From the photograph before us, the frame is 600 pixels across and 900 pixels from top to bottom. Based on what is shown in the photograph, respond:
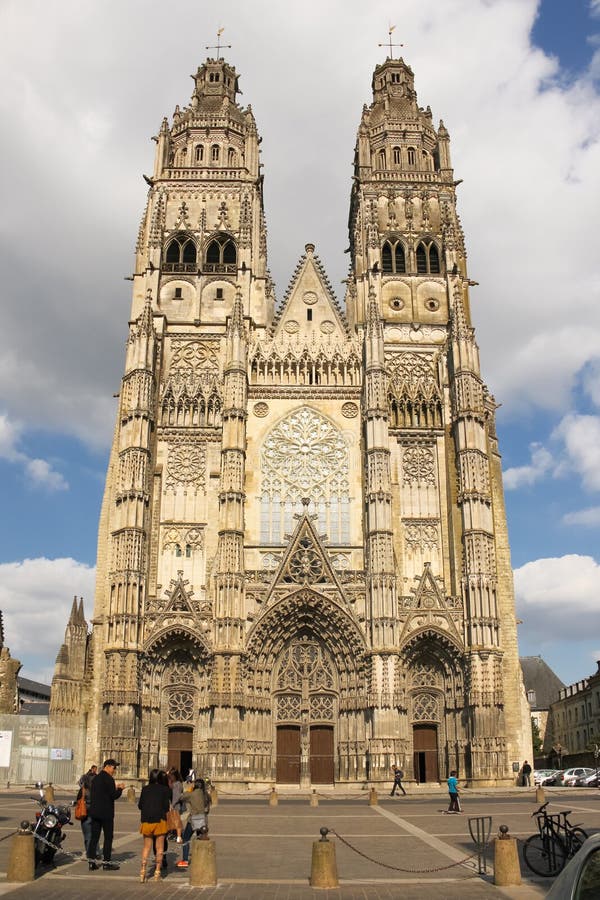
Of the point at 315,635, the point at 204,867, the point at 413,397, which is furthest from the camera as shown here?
the point at 413,397

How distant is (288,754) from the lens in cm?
3594

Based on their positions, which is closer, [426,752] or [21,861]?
[21,861]

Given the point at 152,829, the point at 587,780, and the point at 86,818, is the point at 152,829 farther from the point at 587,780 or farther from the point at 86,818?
the point at 587,780

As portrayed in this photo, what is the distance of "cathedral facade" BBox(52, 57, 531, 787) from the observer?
34875 millimetres

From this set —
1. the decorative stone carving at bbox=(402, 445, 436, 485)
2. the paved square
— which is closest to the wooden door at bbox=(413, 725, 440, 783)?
the decorative stone carving at bbox=(402, 445, 436, 485)

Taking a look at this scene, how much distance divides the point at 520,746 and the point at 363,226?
89.4 ft

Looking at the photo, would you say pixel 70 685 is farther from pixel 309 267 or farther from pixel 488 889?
pixel 488 889

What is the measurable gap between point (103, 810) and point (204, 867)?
6.68ft

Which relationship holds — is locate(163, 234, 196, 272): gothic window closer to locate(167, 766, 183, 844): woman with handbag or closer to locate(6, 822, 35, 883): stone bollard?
locate(167, 766, 183, 844): woman with handbag

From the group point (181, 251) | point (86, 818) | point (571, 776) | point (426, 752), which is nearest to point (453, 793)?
point (86, 818)

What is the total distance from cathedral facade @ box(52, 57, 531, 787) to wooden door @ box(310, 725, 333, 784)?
3.5 inches

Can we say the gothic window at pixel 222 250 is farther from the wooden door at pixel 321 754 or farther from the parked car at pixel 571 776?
the parked car at pixel 571 776

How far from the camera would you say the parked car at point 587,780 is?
36.2 metres

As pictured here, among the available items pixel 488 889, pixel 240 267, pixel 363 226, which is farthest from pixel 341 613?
pixel 488 889
